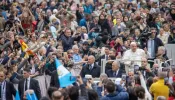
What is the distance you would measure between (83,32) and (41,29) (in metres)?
2.57

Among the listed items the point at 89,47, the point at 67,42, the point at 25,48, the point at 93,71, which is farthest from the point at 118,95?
the point at 67,42

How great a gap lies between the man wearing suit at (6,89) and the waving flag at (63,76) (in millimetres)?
1235

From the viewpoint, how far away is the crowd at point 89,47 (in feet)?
65.8

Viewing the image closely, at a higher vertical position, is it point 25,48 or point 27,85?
point 25,48

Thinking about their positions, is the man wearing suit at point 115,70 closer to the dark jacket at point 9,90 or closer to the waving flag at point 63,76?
the waving flag at point 63,76

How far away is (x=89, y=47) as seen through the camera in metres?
29.1

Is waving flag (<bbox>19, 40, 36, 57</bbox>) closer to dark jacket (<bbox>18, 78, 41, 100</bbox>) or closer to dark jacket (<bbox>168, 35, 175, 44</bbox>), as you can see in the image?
dark jacket (<bbox>18, 78, 41, 100</bbox>)

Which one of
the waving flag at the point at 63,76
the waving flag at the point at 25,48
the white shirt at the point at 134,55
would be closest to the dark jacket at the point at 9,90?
the waving flag at the point at 63,76

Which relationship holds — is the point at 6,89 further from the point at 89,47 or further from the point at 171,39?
the point at 171,39

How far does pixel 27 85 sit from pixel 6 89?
55 cm

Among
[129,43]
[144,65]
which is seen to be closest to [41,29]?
[129,43]

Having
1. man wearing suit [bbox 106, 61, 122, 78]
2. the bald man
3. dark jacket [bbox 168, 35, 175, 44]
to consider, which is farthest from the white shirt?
dark jacket [bbox 168, 35, 175, 44]

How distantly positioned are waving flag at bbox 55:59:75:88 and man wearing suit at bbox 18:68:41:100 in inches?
26.1

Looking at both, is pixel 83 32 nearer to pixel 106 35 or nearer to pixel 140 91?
pixel 106 35
